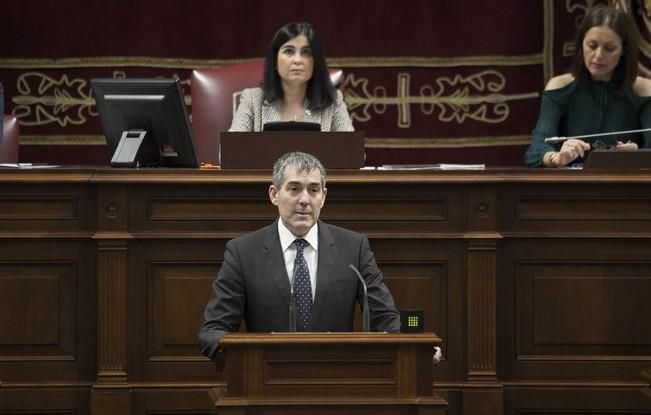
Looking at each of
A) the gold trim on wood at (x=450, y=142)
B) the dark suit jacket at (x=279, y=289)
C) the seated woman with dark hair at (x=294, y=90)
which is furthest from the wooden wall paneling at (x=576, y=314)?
the gold trim on wood at (x=450, y=142)

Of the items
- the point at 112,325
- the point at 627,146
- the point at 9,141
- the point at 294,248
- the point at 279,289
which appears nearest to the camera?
the point at 279,289

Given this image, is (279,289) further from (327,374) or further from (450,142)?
(450,142)

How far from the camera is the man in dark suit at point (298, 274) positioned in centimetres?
412

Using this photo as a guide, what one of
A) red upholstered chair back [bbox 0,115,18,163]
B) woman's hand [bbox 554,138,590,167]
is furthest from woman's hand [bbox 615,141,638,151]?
red upholstered chair back [bbox 0,115,18,163]

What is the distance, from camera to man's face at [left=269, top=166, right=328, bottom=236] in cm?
414

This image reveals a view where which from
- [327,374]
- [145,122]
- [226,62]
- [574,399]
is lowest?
[574,399]

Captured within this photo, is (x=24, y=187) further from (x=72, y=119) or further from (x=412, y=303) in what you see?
(x=72, y=119)

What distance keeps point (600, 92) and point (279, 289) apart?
7.93ft

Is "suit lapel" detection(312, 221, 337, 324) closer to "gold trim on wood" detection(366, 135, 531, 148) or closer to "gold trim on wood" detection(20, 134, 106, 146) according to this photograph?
"gold trim on wood" detection(366, 135, 531, 148)

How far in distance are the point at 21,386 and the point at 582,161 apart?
2525mm

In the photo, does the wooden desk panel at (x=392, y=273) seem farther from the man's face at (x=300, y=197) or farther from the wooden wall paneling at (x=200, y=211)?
the man's face at (x=300, y=197)

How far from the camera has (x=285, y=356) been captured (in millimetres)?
3508

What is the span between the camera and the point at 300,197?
163 inches

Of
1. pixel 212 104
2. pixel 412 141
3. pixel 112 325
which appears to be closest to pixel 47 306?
pixel 112 325
